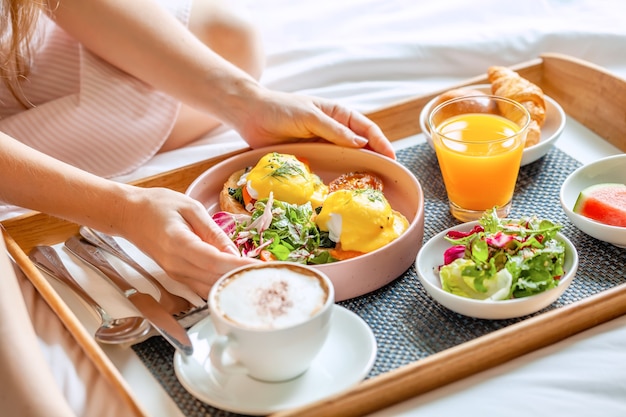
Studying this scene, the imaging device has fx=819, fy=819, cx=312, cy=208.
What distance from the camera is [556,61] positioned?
1731 mm

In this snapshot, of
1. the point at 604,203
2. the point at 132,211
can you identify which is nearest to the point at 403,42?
the point at 604,203

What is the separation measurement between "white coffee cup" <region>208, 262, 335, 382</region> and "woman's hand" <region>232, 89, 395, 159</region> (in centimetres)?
51

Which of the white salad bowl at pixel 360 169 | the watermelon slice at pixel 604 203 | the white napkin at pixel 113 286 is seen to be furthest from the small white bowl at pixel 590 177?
the white napkin at pixel 113 286

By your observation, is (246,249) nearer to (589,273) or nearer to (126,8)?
(589,273)

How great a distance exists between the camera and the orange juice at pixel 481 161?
1.32 metres

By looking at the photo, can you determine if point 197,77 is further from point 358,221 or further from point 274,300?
point 274,300

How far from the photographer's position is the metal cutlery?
1.13m

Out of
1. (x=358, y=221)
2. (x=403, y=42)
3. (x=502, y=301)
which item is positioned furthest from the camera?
(x=403, y=42)

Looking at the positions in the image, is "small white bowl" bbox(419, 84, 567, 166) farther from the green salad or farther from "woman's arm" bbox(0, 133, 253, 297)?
"woman's arm" bbox(0, 133, 253, 297)

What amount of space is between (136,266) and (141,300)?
0.13 metres

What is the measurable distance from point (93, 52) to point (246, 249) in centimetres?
71

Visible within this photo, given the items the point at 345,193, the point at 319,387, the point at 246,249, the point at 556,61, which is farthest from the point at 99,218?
the point at 556,61

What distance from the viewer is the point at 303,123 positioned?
1.48m

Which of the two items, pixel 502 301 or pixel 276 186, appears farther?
pixel 276 186
